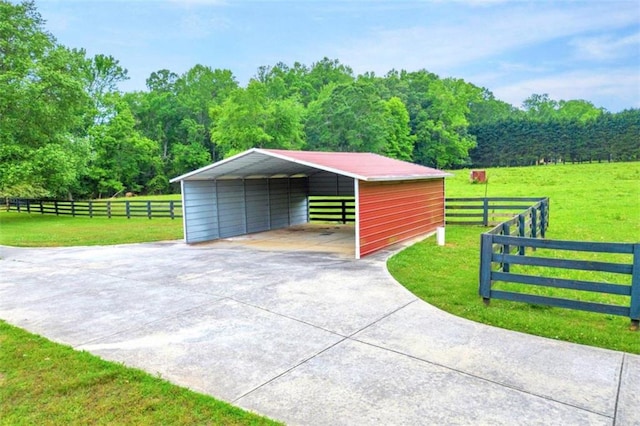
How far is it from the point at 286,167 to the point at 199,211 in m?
2.83

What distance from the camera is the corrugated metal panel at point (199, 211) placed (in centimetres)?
1191

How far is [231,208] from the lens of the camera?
43.8ft

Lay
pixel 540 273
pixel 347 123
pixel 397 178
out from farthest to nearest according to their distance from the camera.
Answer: pixel 347 123 < pixel 397 178 < pixel 540 273

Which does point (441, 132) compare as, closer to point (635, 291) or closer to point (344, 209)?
point (344, 209)

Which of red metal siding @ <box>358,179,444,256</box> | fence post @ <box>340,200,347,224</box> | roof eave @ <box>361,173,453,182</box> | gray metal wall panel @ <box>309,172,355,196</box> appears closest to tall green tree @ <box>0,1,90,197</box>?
gray metal wall panel @ <box>309,172,355,196</box>

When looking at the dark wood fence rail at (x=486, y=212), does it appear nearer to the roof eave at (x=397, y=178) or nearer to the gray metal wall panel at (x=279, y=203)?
the roof eave at (x=397, y=178)

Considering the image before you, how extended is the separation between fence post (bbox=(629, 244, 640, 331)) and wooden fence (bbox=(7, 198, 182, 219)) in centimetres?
1693

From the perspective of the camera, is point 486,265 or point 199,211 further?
point 199,211

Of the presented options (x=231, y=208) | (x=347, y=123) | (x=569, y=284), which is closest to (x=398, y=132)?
(x=347, y=123)

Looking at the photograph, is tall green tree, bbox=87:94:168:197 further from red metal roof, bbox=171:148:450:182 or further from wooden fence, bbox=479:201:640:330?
wooden fence, bbox=479:201:640:330

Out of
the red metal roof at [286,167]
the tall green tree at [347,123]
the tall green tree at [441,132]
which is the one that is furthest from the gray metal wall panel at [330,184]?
the tall green tree at [441,132]

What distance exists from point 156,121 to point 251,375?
164 ft

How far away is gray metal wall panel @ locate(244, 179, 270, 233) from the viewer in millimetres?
14094

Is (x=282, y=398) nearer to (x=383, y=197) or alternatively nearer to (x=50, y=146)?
(x=383, y=197)
